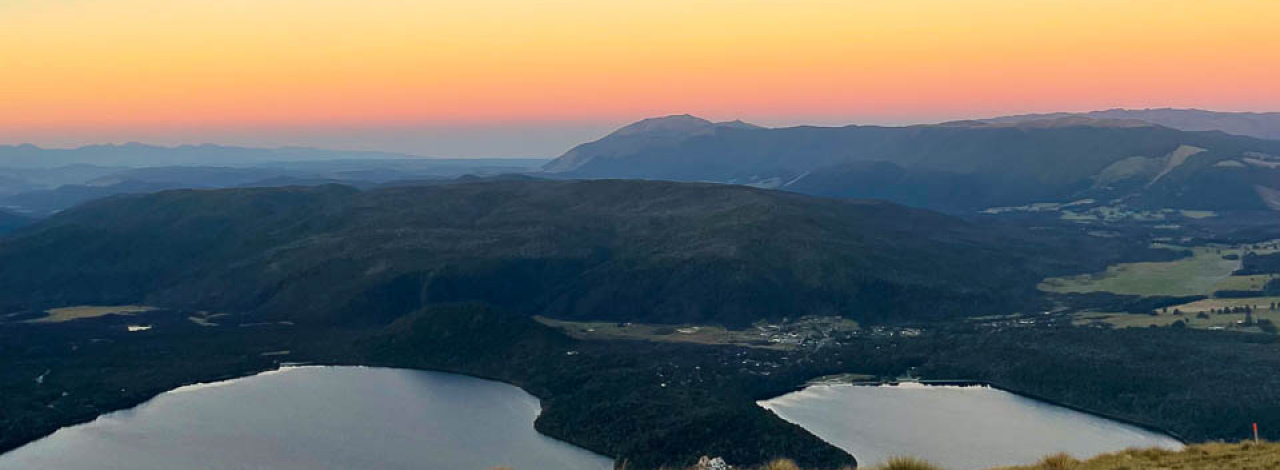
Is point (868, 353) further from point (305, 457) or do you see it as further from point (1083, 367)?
point (305, 457)

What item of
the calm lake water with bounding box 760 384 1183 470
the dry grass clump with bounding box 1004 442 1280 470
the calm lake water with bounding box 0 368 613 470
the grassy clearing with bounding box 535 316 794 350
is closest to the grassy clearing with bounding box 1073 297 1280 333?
the calm lake water with bounding box 760 384 1183 470

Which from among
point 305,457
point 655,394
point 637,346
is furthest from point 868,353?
point 305,457

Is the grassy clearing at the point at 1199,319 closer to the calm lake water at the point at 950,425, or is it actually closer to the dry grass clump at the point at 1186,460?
the calm lake water at the point at 950,425

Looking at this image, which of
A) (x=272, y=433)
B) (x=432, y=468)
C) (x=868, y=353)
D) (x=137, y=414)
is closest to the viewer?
(x=432, y=468)

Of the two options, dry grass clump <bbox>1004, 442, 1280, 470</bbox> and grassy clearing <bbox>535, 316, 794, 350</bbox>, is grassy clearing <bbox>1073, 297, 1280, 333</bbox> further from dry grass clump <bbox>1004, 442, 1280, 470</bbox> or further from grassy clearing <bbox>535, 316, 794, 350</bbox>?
dry grass clump <bbox>1004, 442, 1280, 470</bbox>

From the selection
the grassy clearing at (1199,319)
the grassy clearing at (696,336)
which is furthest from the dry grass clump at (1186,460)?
the grassy clearing at (1199,319)

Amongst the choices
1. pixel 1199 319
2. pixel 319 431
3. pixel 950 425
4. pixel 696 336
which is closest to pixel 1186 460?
pixel 950 425
